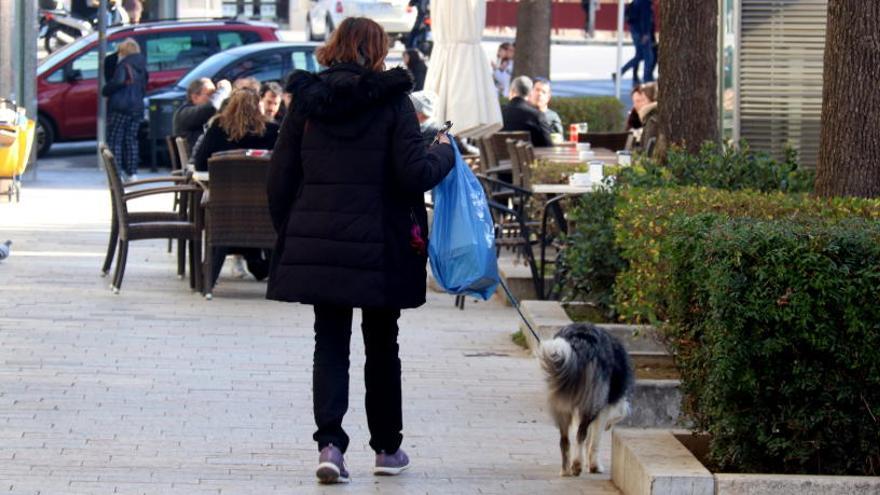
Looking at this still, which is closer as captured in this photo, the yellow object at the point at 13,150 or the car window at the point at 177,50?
the yellow object at the point at 13,150

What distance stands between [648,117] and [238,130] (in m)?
5.79

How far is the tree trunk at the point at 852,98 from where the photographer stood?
7328 mm

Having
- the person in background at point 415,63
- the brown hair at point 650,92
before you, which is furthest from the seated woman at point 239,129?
the person in background at point 415,63

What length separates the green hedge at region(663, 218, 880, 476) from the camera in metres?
5.52

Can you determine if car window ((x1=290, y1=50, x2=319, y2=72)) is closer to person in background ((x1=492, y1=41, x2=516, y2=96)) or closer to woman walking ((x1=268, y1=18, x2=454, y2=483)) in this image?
person in background ((x1=492, y1=41, x2=516, y2=96))

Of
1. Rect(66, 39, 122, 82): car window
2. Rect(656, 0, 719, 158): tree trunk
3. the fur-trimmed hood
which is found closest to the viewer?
the fur-trimmed hood

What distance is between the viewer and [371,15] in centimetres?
3350

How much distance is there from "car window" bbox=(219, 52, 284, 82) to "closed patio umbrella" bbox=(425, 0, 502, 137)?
8.89 meters

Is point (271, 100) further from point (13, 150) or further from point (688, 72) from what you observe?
point (13, 150)

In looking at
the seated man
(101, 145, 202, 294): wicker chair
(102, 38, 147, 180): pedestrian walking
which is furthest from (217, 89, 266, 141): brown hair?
(102, 38, 147, 180): pedestrian walking

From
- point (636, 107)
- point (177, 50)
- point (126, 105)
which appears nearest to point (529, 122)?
point (636, 107)

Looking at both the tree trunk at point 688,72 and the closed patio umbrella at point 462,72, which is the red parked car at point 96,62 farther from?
the tree trunk at point 688,72

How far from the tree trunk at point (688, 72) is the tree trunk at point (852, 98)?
331 cm

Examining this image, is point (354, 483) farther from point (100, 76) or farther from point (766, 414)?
point (100, 76)
